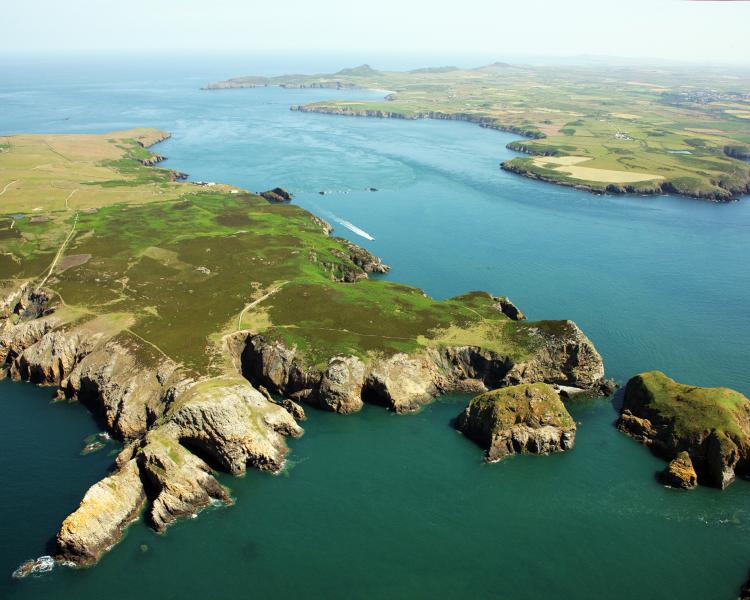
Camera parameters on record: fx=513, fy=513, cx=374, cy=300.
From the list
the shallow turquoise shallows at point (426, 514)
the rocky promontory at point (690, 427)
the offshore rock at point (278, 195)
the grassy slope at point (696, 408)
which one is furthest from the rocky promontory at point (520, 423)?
the offshore rock at point (278, 195)

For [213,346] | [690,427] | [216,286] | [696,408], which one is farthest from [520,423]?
[216,286]

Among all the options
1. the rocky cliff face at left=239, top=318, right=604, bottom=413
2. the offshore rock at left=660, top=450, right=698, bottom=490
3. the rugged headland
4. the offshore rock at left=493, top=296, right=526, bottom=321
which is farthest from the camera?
the offshore rock at left=493, top=296, right=526, bottom=321

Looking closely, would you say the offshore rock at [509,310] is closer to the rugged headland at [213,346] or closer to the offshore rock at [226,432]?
the rugged headland at [213,346]

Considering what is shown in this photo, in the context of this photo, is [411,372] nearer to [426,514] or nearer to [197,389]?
[426,514]

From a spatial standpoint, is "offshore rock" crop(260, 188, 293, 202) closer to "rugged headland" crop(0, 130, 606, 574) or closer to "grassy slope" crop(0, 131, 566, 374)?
"grassy slope" crop(0, 131, 566, 374)

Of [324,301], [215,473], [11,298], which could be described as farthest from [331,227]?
[215,473]

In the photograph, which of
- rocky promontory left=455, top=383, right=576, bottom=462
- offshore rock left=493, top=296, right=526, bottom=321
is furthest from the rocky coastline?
offshore rock left=493, top=296, right=526, bottom=321

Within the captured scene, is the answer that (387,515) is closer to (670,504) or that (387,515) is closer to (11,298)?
(670,504)
